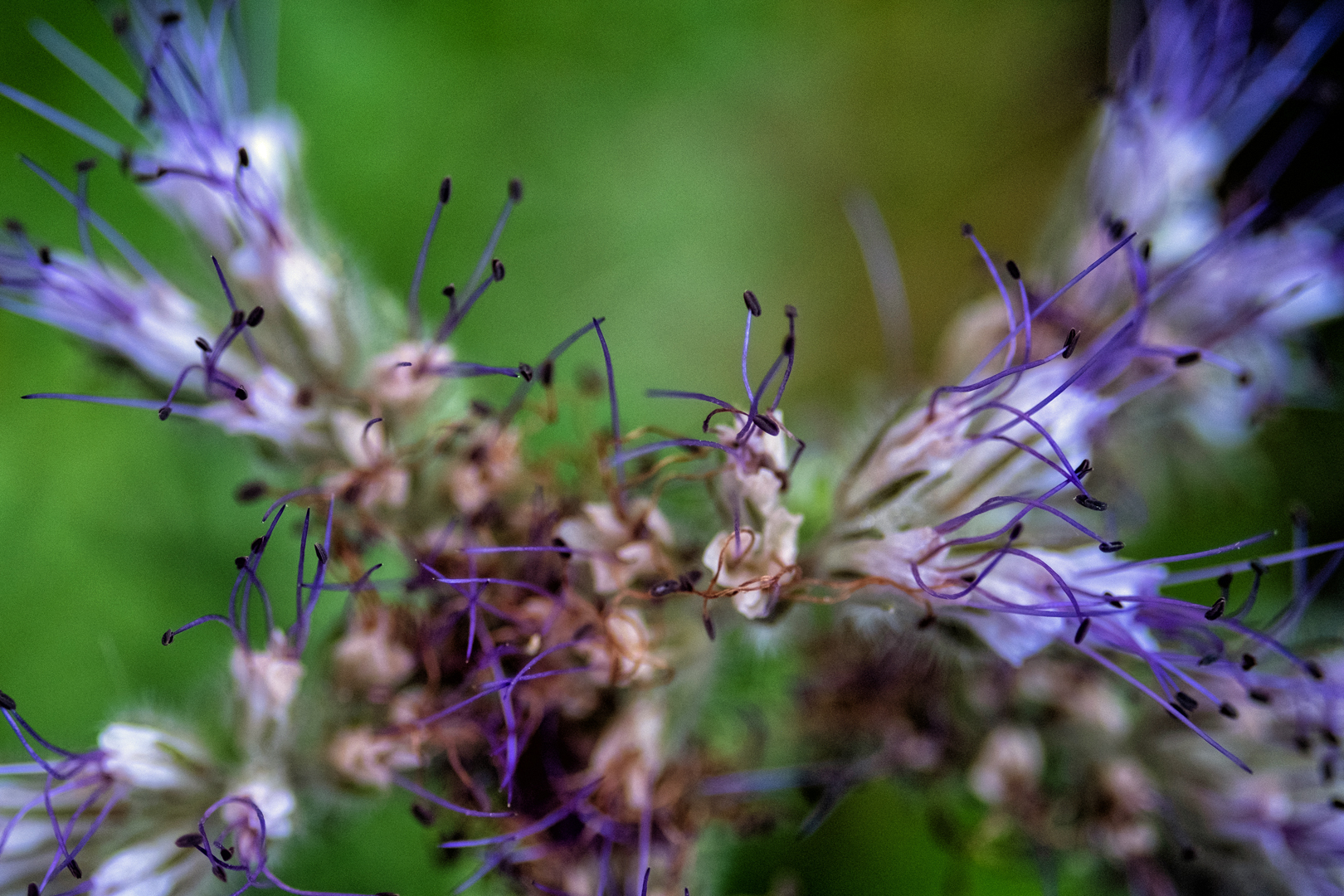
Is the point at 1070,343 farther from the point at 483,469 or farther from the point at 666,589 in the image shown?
the point at 483,469

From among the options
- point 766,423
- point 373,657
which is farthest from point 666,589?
point 373,657

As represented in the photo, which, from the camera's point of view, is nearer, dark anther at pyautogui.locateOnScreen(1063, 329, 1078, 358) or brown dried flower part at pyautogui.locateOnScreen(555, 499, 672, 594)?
dark anther at pyautogui.locateOnScreen(1063, 329, 1078, 358)

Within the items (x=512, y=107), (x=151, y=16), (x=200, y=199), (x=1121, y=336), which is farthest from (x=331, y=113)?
(x=1121, y=336)

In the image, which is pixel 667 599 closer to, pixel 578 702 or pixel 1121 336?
pixel 578 702

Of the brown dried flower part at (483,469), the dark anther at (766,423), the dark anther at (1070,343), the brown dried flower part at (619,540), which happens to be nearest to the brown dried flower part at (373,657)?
the brown dried flower part at (483,469)

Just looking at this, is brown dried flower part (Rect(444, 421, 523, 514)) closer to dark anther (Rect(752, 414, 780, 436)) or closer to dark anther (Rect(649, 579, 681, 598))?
dark anther (Rect(649, 579, 681, 598))

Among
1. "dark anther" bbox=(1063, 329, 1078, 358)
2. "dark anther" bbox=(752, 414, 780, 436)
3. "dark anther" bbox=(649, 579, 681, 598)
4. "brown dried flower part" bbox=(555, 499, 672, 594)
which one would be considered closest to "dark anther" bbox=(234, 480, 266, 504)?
"brown dried flower part" bbox=(555, 499, 672, 594)
